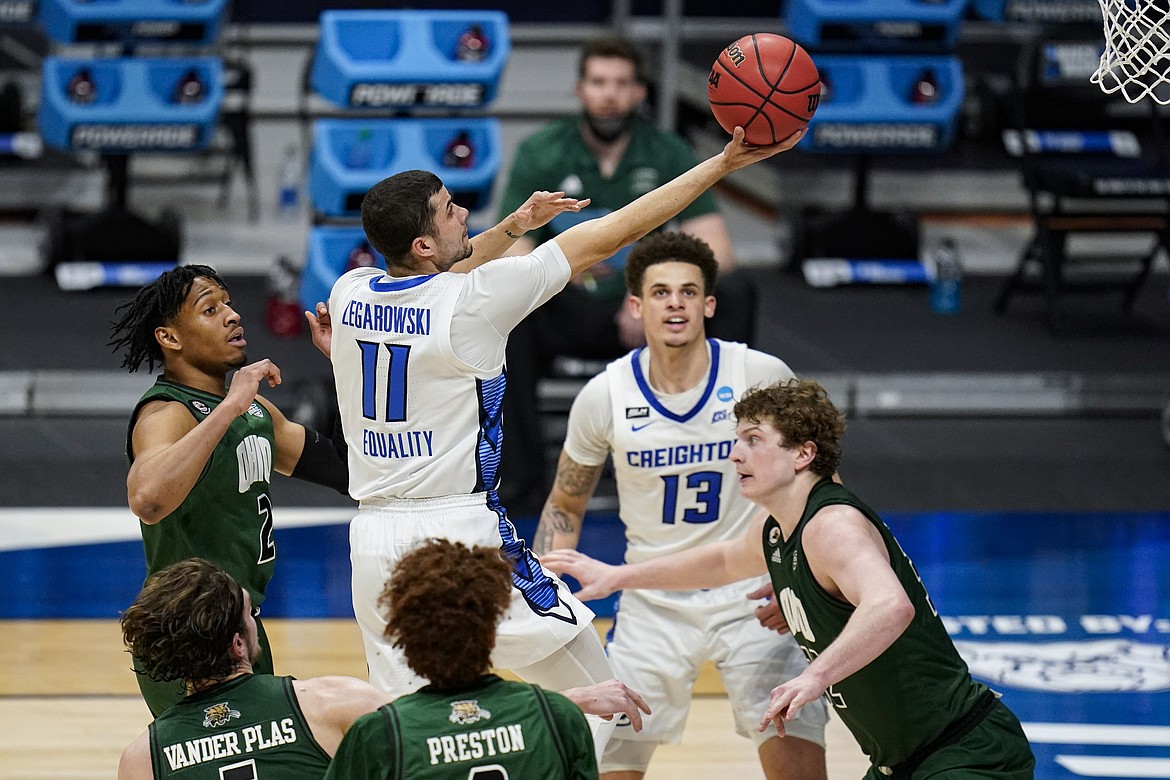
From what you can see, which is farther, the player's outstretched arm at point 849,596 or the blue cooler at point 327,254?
the blue cooler at point 327,254

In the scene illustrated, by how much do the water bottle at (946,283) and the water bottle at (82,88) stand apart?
5215 mm

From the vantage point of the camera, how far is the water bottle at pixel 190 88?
10375 mm

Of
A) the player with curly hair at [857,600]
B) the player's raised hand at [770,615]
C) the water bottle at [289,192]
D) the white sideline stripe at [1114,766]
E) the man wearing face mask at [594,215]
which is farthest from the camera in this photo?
the water bottle at [289,192]

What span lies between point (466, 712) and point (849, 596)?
1.10 meters

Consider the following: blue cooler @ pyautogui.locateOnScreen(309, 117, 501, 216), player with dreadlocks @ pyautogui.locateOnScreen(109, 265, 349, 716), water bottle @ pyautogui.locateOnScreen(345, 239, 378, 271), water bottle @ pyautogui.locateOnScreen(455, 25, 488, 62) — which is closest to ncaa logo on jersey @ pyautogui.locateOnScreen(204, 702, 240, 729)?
player with dreadlocks @ pyautogui.locateOnScreen(109, 265, 349, 716)

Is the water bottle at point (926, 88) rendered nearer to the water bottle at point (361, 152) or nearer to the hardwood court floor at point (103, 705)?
the water bottle at point (361, 152)

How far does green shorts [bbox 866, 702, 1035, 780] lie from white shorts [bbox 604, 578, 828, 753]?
957mm

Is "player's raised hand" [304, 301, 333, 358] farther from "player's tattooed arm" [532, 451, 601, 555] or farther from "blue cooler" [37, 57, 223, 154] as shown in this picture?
"blue cooler" [37, 57, 223, 154]

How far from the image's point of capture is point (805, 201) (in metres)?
12.6

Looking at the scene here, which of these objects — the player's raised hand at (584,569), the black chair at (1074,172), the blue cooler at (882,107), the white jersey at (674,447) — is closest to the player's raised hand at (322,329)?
the player's raised hand at (584,569)

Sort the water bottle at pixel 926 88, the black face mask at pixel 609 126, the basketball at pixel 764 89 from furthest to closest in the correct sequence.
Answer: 1. the water bottle at pixel 926 88
2. the black face mask at pixel 609 126
3. the basketball at pixel 764 89

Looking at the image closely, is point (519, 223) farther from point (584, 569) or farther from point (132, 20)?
point (132, 20)

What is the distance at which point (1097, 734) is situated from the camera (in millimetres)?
6059

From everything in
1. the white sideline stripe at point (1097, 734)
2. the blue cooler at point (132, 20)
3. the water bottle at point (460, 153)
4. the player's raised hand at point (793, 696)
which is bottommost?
the white sideline stripe at point (1097, 734)
